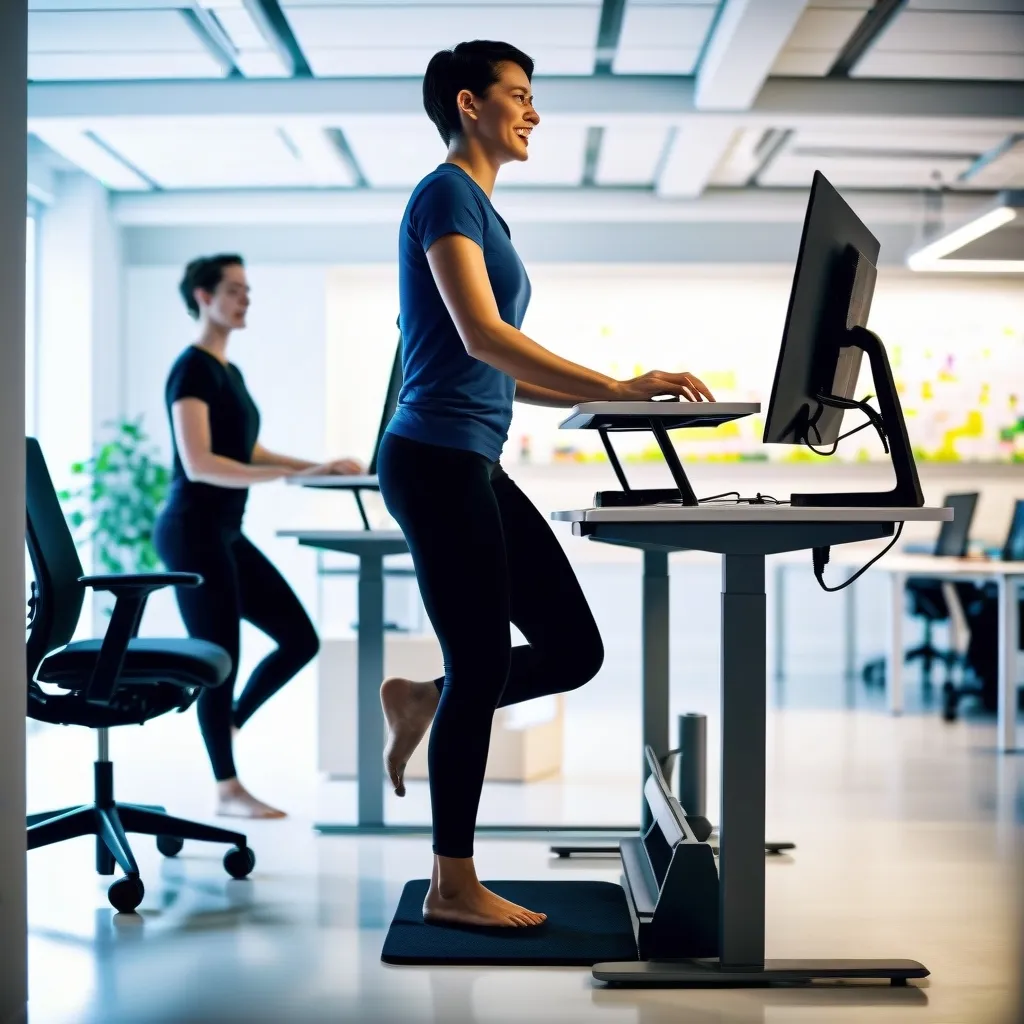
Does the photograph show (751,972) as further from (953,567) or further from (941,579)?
(941,579)

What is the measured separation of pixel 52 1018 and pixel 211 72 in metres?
4.55

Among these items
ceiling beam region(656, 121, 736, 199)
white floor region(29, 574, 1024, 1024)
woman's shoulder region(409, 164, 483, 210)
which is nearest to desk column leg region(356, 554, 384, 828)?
white floor region(29, 574, 1024, 1024)

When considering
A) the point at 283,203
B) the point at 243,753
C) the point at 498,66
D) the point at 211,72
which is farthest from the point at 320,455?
the point at 498,66

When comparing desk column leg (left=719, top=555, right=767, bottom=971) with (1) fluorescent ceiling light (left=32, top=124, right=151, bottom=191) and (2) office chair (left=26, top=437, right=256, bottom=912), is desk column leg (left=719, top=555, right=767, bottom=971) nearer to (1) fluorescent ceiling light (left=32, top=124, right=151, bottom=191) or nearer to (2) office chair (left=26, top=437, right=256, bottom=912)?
(2) office chair (left=26, top=437, right=256, bottom=912)

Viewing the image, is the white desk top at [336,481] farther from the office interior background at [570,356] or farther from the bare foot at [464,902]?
the bare foot at [464,902]

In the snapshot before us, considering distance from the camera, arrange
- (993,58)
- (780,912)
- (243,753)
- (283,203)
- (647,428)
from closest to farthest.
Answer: (647,428)
(780,912)
(243,753)
(993,58)
(283,203)

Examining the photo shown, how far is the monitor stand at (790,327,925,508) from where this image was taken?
192cm

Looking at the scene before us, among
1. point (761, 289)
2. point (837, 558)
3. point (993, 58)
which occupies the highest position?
point (993, 58)

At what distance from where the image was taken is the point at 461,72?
214cm

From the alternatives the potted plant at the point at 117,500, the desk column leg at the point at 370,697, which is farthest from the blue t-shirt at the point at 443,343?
the potted plant at the point at 117,500

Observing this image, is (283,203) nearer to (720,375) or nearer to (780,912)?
(720,375)

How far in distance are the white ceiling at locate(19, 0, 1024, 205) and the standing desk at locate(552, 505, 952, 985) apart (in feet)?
10.8

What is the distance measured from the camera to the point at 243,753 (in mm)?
4523

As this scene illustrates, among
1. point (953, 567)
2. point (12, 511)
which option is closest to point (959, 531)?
point (953, 567)
